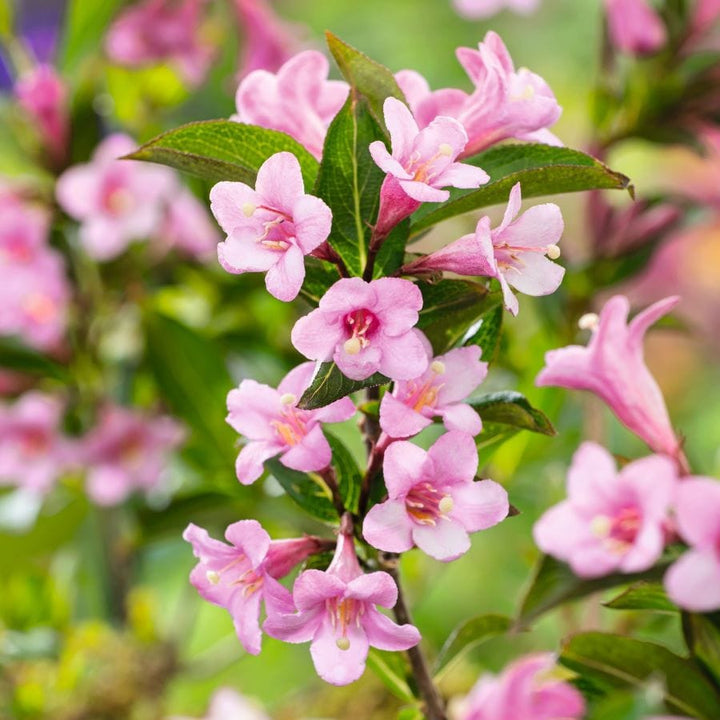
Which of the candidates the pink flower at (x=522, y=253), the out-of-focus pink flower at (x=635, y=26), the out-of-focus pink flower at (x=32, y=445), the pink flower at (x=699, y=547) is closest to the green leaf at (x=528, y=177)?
the pink flower at (x=522, y=253)

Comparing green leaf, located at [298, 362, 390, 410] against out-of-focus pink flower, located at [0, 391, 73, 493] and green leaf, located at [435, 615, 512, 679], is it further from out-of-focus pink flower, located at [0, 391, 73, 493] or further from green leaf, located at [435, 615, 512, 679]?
out-of-focus pink flower, located at [0, 391, 73, 493]

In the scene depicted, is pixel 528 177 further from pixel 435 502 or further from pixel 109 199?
pixel 109 199

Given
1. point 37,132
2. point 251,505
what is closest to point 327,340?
point 251,505

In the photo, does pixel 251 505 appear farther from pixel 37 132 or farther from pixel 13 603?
pixel 37 132

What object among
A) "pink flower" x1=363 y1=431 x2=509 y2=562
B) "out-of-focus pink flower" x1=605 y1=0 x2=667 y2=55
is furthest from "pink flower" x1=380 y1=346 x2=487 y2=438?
"out-of-focus pink flower" x1=605 y1=0 x2=667 y2=55

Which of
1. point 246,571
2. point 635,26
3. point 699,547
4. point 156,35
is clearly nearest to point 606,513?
point 699,547

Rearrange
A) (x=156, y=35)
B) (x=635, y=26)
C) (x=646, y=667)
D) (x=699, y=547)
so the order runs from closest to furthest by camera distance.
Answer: (x=699, y=547) → (x=646, y=667) → (x=635, y=26) → (x=156, y=35)
